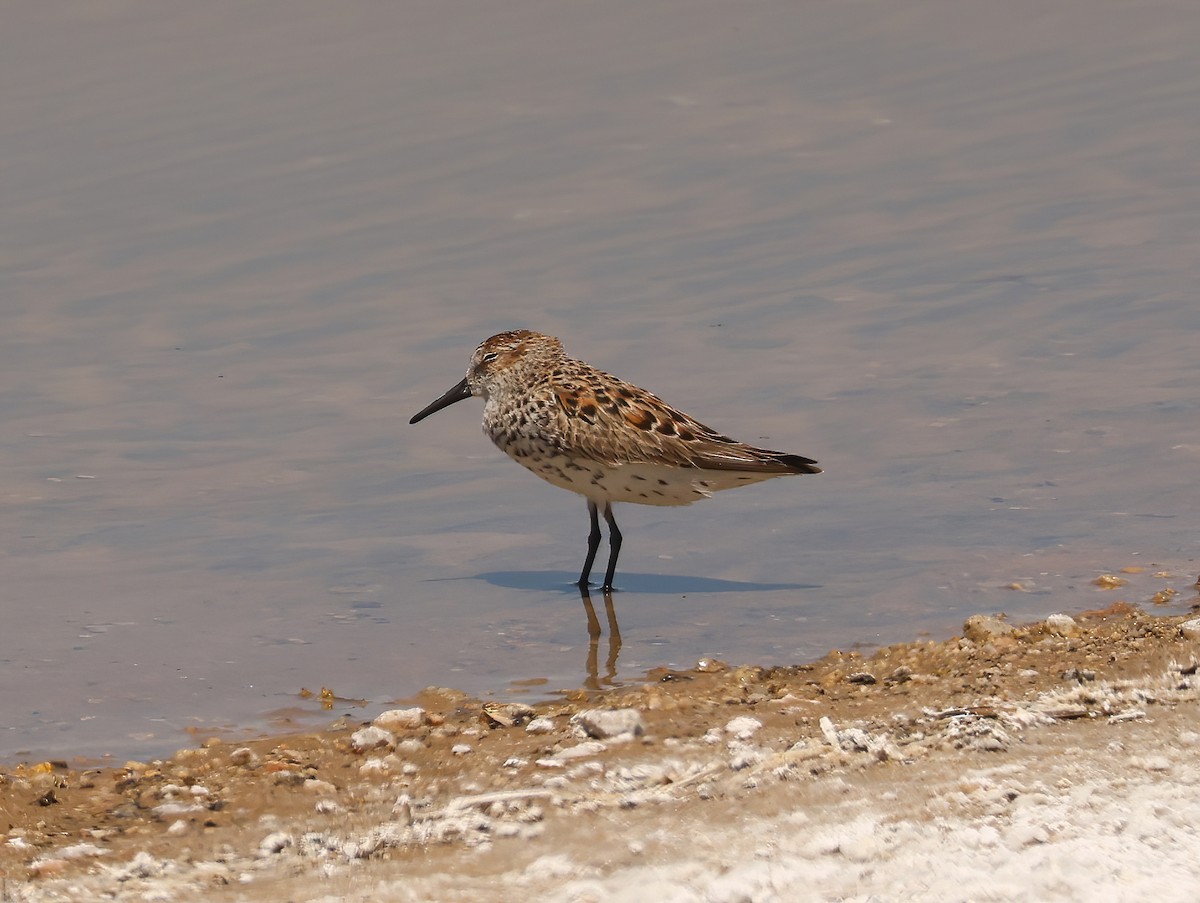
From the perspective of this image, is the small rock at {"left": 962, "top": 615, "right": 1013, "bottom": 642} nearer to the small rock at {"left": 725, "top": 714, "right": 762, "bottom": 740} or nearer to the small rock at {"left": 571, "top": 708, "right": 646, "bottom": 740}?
the small rock at {"left": 725, "top": 714, "right": 762, "bottom": 740}

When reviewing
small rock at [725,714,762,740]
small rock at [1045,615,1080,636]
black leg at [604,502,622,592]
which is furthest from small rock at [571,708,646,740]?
black leg at [604,502,622,592]

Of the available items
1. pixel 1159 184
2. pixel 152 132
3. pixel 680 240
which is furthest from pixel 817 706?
pixel 152 132

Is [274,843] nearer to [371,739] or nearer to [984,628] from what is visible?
[371,739]

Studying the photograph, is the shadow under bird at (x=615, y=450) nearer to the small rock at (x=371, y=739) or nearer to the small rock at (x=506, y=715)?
the small rock at (x=506, y=715)

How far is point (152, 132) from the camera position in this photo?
1633cm

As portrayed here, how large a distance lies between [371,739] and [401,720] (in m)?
0.25

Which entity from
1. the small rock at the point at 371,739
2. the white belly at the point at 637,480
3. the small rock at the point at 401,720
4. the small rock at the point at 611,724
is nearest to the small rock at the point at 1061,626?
the white belly at the point at 637,480

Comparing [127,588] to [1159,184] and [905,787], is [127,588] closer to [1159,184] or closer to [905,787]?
[905,787]

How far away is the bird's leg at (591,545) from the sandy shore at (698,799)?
1705 mm

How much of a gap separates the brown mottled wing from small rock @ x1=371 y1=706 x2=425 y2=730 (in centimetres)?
245

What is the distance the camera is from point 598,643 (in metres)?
8.03

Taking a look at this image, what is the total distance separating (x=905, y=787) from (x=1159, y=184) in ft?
35.9

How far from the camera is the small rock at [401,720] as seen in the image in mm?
6652

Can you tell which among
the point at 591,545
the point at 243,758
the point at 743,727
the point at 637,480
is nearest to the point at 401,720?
the point at 243,758
